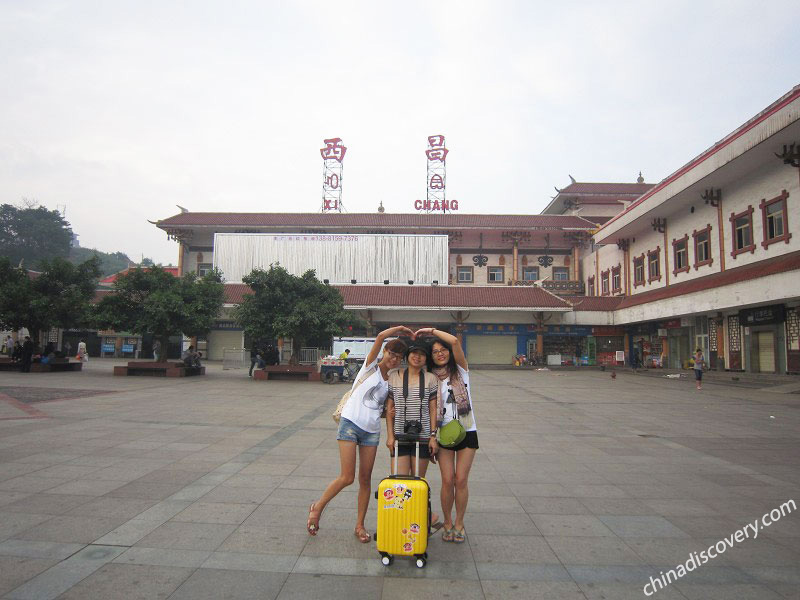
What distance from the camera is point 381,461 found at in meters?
6.41

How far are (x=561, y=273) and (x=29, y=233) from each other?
56.6m

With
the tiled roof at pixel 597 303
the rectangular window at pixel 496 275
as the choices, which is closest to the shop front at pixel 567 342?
the tiled roof at pixel 597 303

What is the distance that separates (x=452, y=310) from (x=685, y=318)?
12078 mm

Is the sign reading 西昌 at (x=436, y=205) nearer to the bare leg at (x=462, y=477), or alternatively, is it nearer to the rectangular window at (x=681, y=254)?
the rectangular window at (x=681, y=254)

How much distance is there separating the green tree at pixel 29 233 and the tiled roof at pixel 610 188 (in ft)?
175

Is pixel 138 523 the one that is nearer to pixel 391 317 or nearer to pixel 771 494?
pixel 771 494

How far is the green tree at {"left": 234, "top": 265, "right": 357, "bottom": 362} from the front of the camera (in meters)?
17.5

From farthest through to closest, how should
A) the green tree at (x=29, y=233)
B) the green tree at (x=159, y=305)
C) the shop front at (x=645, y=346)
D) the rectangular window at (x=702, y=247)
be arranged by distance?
1. the green tree at (x=29, y=233)
2. the shop front at (x=645, y=346)
3. the rectangular window at (x=702, y=247)
4. the green tree at (x=159, y=305)

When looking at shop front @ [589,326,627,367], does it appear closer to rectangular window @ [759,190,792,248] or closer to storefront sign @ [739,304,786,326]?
storefront sign @ [739,304,786,326]

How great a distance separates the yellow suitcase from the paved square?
0.13m

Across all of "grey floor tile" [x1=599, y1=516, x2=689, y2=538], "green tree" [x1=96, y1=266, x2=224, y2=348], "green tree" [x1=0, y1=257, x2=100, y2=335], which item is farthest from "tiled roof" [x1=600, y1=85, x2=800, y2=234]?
"green tree" [x1=0, y1=257, x2=100, y2=335]

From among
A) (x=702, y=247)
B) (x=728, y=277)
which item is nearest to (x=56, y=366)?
(x=728, y=277)

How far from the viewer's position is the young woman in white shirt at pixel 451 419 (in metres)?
3.66

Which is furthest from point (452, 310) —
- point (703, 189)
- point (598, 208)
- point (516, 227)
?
point (598, 208)
